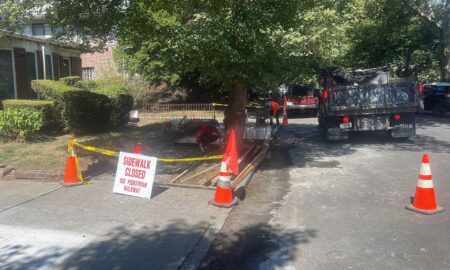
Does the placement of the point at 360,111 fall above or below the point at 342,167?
above

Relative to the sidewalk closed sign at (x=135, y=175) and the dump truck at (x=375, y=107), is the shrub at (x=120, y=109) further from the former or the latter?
the sidewalk closed sign at (x=135, y=175)

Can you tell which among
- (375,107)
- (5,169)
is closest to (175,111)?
(375,107)

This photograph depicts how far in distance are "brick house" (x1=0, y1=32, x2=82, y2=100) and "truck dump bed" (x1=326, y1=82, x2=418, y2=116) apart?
31.7ft

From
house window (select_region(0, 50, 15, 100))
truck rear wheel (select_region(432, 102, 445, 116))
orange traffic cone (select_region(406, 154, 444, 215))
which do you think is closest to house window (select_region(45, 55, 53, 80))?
house window (select_region(0, 50, 15, 100))

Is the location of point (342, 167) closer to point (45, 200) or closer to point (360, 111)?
point (360, 111)

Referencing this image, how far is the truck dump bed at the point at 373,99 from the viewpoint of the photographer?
12.8 m

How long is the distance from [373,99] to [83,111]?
842 centimetres

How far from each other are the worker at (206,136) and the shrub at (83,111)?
12.6 ft

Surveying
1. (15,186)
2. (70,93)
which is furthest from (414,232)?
(70,93)

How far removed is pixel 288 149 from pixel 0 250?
8.90 m

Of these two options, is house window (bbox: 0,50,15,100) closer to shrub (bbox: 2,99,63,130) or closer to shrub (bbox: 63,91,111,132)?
shrub (bbox: 2,99,63,130)

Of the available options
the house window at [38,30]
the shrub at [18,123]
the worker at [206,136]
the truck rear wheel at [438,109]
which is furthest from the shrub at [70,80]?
the house window at [38,30]

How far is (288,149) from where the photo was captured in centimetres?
1293

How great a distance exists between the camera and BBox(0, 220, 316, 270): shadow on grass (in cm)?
487
